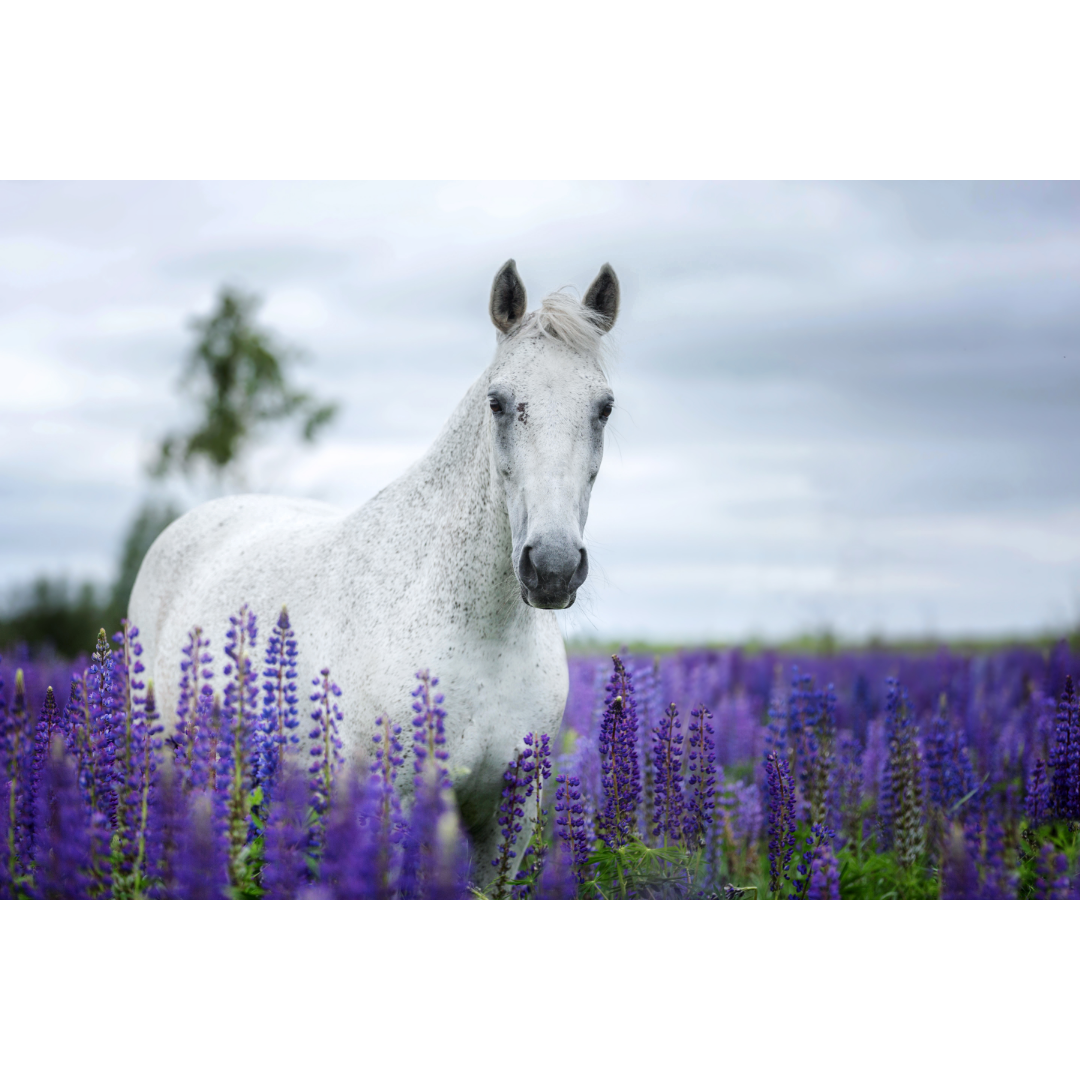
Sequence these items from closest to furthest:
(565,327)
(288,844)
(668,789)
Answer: (288,844)
(565,327)
(668,789)

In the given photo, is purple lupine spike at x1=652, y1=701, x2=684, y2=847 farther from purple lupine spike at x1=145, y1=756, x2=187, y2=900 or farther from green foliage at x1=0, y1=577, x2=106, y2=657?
green foliage at x1=0, y1=577, x2=106, y2=657

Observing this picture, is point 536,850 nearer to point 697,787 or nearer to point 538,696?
point 538,696

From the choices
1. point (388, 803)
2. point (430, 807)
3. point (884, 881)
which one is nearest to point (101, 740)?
point (388, 803)

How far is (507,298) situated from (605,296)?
40cm

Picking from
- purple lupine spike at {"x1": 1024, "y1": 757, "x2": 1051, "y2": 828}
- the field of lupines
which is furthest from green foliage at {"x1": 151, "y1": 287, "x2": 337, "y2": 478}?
purple lupine spike at {"x1": 1024, "y1": 757, "x2": 1051, "y2": 828}

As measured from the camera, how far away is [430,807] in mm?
2568

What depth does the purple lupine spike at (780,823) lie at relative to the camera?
10.7 ft

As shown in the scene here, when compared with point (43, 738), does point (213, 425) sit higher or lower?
higher

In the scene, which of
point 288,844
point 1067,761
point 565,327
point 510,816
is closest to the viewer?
point 288,844

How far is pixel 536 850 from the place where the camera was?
3.03 metres

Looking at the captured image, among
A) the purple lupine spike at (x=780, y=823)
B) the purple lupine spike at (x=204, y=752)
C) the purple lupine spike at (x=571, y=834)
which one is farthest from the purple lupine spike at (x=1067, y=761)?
the purple lupine spike at (x=204, y=752)

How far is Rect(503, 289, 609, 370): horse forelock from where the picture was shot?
303 centimetres

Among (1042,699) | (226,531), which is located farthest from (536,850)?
(1042,699)

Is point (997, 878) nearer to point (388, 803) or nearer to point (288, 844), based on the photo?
point (388, 803)
